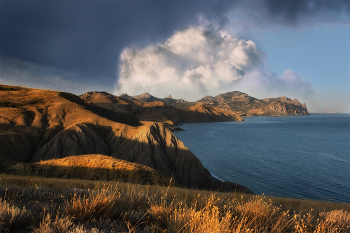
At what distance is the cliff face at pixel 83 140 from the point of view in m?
36.9

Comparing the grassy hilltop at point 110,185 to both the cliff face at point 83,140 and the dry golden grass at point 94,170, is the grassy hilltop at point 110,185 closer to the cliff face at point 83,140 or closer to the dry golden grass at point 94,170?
the dry golden grass at point 94,170

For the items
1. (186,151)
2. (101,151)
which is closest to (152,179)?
(186,151)

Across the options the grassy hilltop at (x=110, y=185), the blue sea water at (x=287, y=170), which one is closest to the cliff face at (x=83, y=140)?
the grassy hilltop at (x=110, y=185)

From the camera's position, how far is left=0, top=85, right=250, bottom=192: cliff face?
36922 mm

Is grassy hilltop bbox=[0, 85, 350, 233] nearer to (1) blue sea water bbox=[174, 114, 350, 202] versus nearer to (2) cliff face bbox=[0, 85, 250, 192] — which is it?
(2) cliff face bbox=[0, 85, 250, 192]

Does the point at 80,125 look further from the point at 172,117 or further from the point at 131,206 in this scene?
the point at 172,117

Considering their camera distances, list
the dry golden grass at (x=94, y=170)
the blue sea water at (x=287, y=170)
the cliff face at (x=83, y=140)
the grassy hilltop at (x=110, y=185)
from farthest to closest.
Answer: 1. the cliff face at (x=83, y=140)
2. the blue sea water at (x=287, y=170)
3. the dry golden grass at (x=94, y=170)
4. the grassy hilltop at (x=110, y=185)

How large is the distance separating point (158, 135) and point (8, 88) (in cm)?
6730

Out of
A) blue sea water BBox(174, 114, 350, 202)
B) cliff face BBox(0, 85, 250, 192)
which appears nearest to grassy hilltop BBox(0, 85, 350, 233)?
cliff face BBox(0, 85, 250, 192)

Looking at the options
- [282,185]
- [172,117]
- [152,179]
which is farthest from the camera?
[172,117]

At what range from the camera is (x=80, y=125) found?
48.4 meters

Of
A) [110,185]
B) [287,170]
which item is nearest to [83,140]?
[110,185]

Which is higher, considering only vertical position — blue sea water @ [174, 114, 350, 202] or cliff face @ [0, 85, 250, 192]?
cliff face @ [0, 85, 250, 192]

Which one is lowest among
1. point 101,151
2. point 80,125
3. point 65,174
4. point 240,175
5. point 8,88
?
point 240,175
